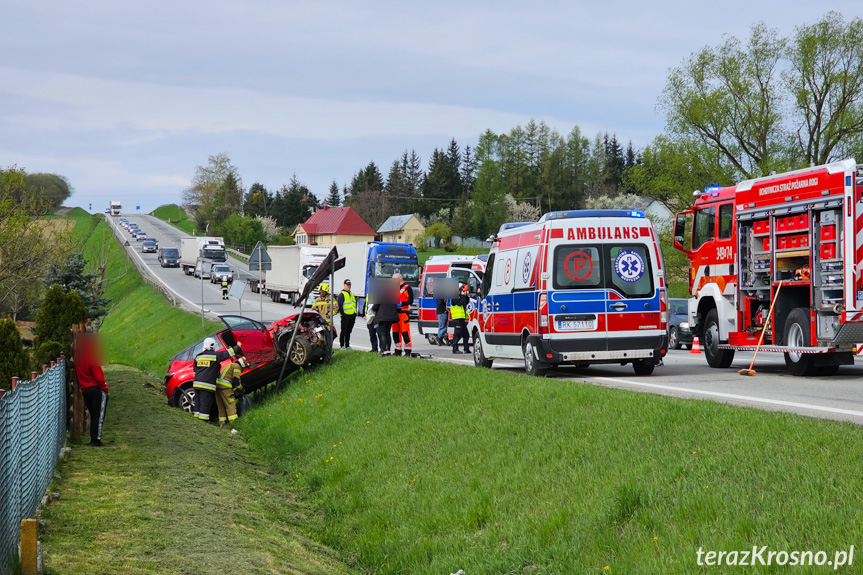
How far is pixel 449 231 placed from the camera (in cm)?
11788

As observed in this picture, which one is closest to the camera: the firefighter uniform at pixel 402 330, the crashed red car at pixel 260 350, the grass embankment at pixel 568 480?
the grass embankment at pixel 568 480

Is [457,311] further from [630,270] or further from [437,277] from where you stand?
[630,270]

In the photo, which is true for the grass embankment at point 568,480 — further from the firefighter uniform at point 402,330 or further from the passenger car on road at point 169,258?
the passenger car on road at point 169,258

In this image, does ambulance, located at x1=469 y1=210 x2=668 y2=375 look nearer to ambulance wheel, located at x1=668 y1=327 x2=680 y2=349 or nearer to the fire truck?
the fire truck

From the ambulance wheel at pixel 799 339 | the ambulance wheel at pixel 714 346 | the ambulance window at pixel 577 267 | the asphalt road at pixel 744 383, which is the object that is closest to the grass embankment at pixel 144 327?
the ambulance window at pixel 577 267

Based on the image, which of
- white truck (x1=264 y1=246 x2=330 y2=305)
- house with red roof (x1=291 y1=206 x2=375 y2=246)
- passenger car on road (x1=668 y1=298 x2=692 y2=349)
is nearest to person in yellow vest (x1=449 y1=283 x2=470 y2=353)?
passenger car on road (x1=668 y1=298 x2=692 y2=349)

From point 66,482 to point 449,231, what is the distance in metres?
109

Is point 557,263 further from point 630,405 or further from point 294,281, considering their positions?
point 294,281

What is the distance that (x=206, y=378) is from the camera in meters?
18.2

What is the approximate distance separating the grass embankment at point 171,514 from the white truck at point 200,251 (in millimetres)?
65930

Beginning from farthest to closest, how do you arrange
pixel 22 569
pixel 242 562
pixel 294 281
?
pixel 294 281, pixel 242 562, pixel 22 569

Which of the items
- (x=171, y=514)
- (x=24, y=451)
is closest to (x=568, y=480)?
(x=171, y=514)

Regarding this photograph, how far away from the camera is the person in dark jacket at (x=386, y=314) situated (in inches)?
787

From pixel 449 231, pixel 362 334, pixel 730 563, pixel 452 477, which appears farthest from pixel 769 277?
pixel 449 231
